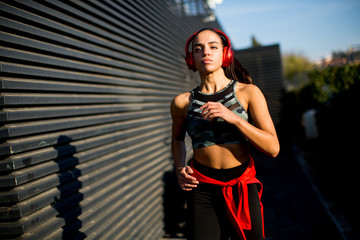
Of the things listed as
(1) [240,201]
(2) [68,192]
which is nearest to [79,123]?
(2) [68,192]

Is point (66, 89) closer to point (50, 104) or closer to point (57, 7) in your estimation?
point (50, 104)

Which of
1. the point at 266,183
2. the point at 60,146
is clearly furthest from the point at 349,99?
the point at 60,146

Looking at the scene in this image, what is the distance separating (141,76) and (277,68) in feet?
38.3

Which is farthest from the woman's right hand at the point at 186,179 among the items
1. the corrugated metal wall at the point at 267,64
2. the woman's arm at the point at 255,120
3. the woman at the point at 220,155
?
the corrugated metal wall at the point at 267,64

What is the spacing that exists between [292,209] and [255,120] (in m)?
3.97

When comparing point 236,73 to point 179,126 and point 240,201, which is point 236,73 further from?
point 240,201

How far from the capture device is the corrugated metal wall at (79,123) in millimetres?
1945

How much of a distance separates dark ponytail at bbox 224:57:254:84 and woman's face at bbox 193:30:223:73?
29 cm

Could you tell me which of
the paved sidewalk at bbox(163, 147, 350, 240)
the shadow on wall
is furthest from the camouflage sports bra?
the paved sidewalk at bbox(163, 147, 350, 240)

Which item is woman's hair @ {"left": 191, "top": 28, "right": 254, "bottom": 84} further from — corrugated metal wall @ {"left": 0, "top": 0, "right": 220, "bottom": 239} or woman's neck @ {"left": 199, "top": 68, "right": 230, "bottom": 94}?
corrugated metal wall @ {"left": 0, "top": 0, "right": 220, "bottom": 239}

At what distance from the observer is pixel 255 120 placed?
2.02m

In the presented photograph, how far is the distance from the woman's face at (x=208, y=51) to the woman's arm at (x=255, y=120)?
0.33 metres

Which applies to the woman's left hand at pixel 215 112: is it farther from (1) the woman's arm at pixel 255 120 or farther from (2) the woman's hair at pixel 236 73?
(2) the woman's hair at pixel 236 73

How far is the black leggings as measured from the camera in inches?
80.3
